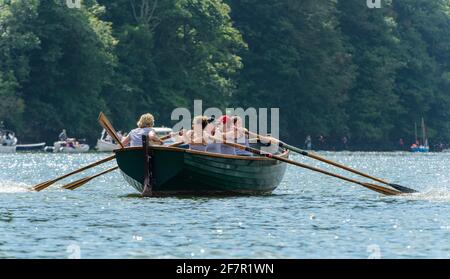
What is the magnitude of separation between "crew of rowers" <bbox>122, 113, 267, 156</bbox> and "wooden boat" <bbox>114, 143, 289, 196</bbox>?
56 cm

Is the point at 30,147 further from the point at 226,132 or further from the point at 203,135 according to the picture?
the point at 203,135

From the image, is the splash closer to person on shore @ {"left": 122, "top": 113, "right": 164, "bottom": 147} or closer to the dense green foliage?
person on shore @ {"left": 122, "top": 113, "right": 164, "bottom": 147}

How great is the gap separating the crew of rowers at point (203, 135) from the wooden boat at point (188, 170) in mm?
565

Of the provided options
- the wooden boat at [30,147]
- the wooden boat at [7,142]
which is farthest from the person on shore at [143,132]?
the wooden boat at [30,147]

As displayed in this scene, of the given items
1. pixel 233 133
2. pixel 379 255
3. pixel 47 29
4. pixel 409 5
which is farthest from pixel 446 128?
pixel 379 255

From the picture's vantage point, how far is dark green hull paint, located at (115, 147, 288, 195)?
3675cm

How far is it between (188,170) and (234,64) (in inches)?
2752

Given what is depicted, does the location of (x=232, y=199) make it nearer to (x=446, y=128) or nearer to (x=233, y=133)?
(x=233, y=133)

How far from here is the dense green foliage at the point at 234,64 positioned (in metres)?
92.2

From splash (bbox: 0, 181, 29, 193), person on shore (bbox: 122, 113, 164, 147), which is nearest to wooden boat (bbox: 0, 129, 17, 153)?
splash (bbox: 0, 181, 29, 193)

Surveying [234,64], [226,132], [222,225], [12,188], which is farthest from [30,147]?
[222,225]

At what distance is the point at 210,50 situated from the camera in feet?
338

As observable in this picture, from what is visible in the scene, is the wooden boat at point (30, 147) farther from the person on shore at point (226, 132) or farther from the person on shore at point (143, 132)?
the person on shore at point (143, 132)
